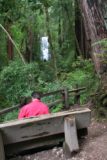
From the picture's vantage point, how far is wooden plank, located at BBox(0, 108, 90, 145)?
606cm

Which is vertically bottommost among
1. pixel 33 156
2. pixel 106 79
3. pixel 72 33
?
pixel 33 156

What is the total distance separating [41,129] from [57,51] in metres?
21.5

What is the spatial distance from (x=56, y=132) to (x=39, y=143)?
0.42m

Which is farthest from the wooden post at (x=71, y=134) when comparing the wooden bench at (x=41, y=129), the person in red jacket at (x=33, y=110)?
the person in red jacket at (x=33, y=110)

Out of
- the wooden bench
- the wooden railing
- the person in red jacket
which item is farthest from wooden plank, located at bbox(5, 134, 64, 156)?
the wooden railing

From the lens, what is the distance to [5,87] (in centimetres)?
1475

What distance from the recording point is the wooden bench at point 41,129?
239 inches

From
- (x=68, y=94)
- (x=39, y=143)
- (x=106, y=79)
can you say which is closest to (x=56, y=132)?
(x=39, y=143)

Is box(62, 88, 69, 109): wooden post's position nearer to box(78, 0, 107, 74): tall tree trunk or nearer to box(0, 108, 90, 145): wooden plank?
box(78, 0, 107, 74): tall tree trunk

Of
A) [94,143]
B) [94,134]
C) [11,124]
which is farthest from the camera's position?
[94,134]

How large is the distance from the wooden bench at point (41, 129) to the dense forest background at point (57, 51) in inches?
104

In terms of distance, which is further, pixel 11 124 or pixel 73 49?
pixel 73 49

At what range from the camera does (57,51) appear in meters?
27.4

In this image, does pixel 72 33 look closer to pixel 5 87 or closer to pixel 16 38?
pixel 16 38
